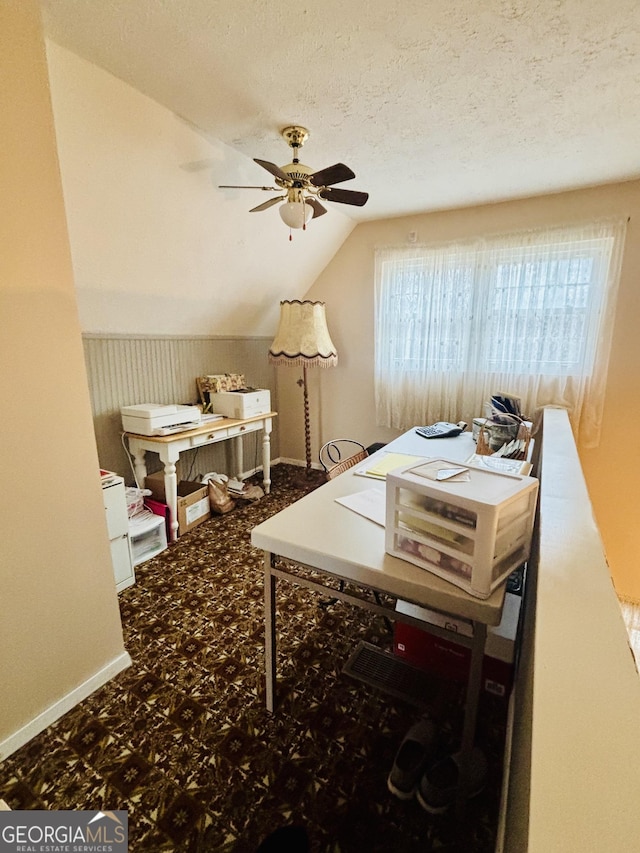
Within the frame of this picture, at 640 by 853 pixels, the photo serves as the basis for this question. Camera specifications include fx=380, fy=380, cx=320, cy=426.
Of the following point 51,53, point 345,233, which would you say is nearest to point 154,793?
point 51,53

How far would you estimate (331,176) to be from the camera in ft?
6.06

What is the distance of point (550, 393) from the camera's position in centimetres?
299

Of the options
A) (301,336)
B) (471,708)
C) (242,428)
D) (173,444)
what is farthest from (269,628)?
(301,336)

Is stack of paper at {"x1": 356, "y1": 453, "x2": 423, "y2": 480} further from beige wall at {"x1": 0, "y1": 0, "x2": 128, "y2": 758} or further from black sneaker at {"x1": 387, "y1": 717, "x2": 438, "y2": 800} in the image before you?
beige wall at {"x1": 0, "y1": 0, "x2": 128, "y2": 758}

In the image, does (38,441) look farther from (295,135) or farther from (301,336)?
(301,336)

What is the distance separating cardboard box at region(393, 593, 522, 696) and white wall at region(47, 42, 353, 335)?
94.6 inches

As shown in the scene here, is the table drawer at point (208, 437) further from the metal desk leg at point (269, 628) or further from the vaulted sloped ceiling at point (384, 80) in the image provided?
the metal desk leg at point (269, 628)

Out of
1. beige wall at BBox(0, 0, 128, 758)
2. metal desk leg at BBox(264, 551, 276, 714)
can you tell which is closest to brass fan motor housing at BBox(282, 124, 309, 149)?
beige wall at BBox(0, 0, 128, 758)

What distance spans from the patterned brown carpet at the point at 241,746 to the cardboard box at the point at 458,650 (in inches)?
3.3

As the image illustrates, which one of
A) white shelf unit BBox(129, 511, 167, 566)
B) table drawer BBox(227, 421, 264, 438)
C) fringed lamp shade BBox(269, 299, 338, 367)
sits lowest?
white shelf unit BBox(129, 511, 167, 566)

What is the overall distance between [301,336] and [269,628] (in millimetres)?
2444

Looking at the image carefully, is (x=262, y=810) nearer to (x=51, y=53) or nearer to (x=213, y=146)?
(x=51, y=53)

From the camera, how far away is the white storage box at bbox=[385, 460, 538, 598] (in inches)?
34.2

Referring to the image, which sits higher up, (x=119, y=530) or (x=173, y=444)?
(x=173, y=444)
